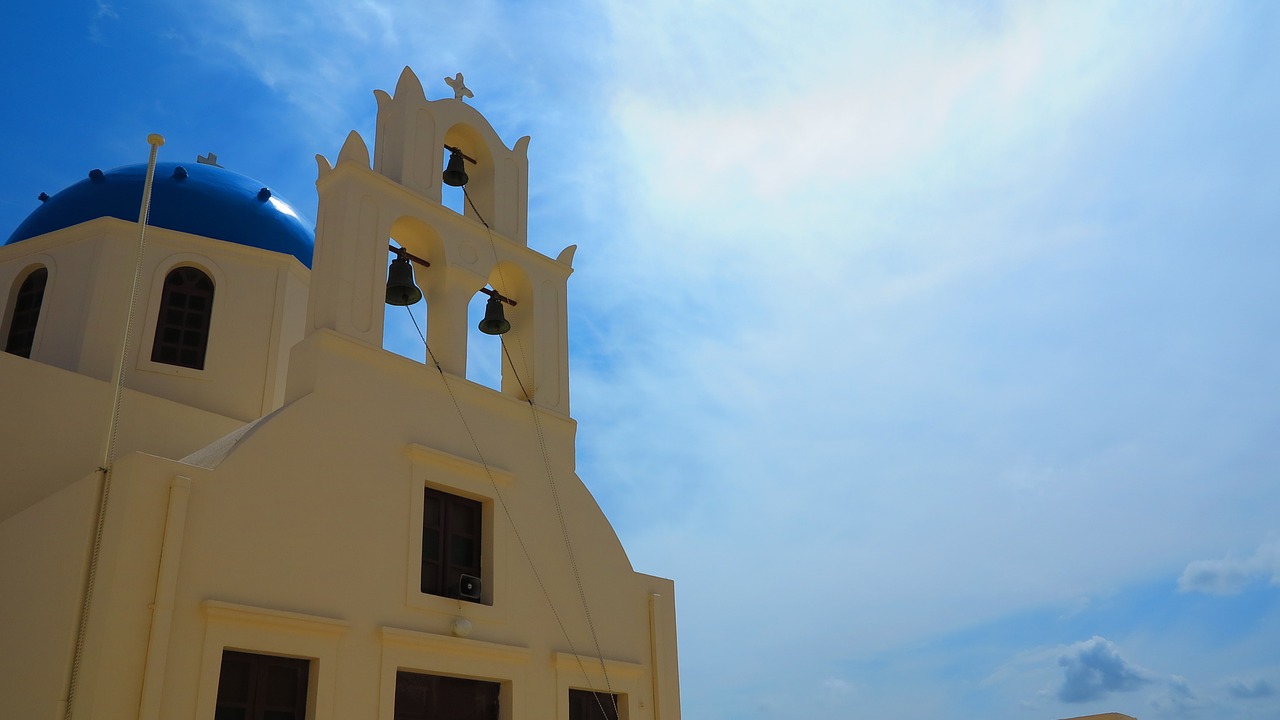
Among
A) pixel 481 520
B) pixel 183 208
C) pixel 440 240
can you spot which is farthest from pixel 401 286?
pixel 183 208

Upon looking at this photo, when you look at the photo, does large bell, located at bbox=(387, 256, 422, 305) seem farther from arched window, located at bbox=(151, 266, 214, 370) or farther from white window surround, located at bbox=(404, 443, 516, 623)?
arched window, located at bbox=(151, 266, 214, 370)

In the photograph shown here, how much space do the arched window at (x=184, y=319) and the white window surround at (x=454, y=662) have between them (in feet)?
19.8

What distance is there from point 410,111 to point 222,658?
6.06 meters

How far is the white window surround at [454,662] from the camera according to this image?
8352mm


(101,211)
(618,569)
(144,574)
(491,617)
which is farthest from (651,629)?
(101,211)

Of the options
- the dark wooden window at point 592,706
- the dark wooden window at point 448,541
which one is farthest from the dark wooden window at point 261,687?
the dark wooden window at point 592,706

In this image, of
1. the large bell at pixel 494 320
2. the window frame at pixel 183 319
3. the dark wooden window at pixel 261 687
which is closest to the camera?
the dark wooden window at pixel 261 687

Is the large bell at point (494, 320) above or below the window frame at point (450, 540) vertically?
above

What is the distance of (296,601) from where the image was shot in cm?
793

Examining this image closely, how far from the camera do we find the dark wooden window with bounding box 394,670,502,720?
8.59 m

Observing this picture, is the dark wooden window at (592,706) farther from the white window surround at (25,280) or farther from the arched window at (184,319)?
the white window surround at (25,280)

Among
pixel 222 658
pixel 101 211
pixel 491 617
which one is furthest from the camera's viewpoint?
pixel 101 211

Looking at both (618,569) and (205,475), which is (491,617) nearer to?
(618,569)

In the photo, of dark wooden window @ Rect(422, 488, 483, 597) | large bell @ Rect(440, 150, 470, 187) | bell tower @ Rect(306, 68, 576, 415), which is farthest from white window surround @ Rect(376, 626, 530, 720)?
large bell @ Rect(440, 150, 470, 187)
